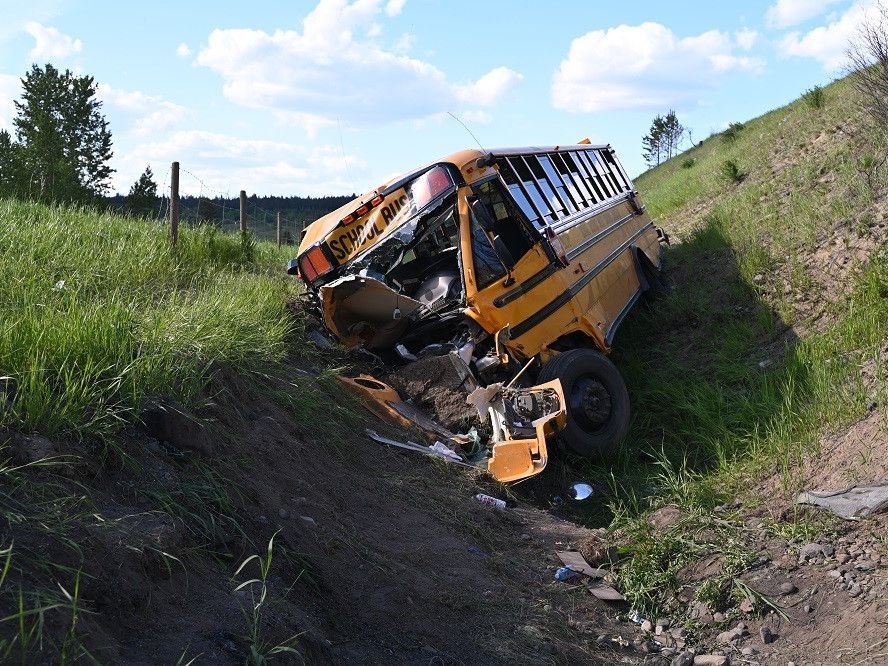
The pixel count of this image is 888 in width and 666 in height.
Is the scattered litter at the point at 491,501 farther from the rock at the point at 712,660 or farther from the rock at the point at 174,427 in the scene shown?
the rock at the point at 174,427

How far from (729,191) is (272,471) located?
14.2 metres

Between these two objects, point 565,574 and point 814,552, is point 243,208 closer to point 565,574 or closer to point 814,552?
point 565,574

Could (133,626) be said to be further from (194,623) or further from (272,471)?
Answer: (272,471)

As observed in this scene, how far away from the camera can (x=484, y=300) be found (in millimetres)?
7844

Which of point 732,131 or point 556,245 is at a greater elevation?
point 732,131

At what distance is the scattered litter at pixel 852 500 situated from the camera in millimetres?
5461

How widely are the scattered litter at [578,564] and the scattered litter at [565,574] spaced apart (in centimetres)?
4

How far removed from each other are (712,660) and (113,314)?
3937 mm

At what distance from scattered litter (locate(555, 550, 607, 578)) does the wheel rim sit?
1.95 m

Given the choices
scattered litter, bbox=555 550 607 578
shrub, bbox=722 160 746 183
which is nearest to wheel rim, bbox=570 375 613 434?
scattered litter, bbox=555 550 607 578

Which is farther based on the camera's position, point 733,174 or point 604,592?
point 733,174

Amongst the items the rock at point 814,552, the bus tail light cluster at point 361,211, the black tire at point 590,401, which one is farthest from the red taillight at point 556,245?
the rock at point 814,552

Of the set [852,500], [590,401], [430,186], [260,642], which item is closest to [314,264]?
[430,186]

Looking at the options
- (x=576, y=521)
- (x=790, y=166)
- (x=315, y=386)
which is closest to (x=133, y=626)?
(x=315, y=386)
